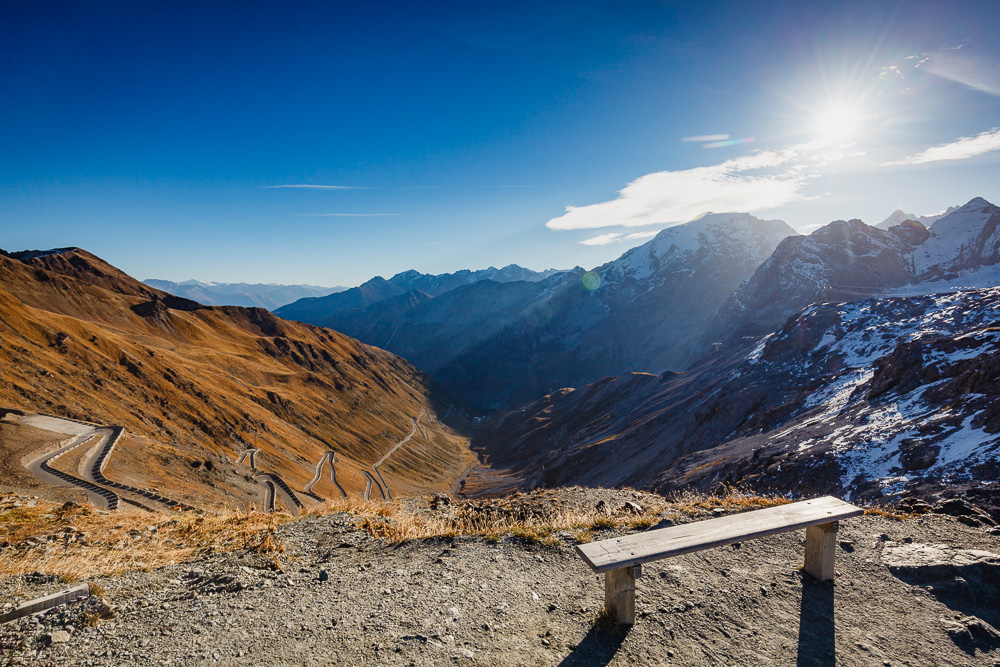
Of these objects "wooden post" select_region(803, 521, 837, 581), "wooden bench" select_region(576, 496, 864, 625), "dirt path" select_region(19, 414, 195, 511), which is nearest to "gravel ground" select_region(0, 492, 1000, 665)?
"wooden post" select_region(803, 521, 837, 581)

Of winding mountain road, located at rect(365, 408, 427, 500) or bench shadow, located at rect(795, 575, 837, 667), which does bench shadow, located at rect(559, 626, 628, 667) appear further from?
winding mountain road, located at rect(365, 408, 427, 500)

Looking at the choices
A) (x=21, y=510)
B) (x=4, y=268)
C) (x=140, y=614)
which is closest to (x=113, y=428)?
(x=21, y=510)

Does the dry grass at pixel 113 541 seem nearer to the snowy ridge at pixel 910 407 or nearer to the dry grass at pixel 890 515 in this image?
the dry grass at pixel 890 515

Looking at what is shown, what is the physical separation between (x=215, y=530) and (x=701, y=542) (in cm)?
986

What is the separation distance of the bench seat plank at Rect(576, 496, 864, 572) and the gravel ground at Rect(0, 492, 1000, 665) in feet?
3.42

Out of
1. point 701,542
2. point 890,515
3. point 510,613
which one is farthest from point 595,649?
point 890,515

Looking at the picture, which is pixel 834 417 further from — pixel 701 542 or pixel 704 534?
pixel 701 542

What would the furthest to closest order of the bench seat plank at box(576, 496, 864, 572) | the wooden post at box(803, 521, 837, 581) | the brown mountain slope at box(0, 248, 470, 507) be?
1. the brown mountain slope at box(0, 248, 470, 507)
2. the wooden post at box(803, 521, 837, 581)
3. the bench seat plank at box(576, 496, 864, 572)

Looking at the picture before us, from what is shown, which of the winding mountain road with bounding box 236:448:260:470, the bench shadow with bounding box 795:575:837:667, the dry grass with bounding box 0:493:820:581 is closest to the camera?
the bench shadow with bounding box 795:575:837:667

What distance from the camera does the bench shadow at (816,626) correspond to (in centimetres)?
557

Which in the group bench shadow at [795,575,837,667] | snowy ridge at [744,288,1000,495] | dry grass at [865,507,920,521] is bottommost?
snowy ridge at [744,288,1000,495]

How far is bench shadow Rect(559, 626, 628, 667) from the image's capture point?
5348 mm

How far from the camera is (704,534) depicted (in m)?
6.53

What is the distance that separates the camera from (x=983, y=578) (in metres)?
7.13
